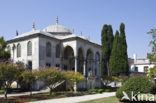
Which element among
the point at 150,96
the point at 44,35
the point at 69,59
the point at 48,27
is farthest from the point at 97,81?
the point at 150,96

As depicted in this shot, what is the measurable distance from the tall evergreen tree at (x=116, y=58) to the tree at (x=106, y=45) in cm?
332

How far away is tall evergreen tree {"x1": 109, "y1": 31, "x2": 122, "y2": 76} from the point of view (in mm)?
42562

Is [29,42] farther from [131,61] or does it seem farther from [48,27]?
[131,61]

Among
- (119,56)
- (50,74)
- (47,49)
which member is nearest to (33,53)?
(47,49)

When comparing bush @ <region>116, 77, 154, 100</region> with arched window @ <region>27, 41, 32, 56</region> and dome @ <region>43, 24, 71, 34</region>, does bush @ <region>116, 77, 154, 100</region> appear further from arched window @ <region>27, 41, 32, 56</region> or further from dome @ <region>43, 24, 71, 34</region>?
dome @ <region>43, 24, 71, 34</region>

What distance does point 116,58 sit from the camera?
141 ft

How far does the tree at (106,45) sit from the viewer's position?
155ft

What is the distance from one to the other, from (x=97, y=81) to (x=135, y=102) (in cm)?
1796

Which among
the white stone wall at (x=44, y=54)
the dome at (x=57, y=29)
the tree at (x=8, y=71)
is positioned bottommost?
the tree at (x=8, y=71)

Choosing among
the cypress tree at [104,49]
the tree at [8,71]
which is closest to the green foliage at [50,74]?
the tree at [8,71]

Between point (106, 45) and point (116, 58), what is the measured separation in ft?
18.1

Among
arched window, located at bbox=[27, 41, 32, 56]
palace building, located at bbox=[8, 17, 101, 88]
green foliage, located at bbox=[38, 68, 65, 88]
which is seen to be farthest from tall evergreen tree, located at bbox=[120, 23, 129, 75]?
green foliage, located at bbox=[38, 68, 65, 88]

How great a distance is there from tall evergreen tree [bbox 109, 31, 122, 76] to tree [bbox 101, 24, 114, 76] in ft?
10.9

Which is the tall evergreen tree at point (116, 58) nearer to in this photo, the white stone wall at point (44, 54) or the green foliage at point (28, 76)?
the white stone wall at point (44, 54)
